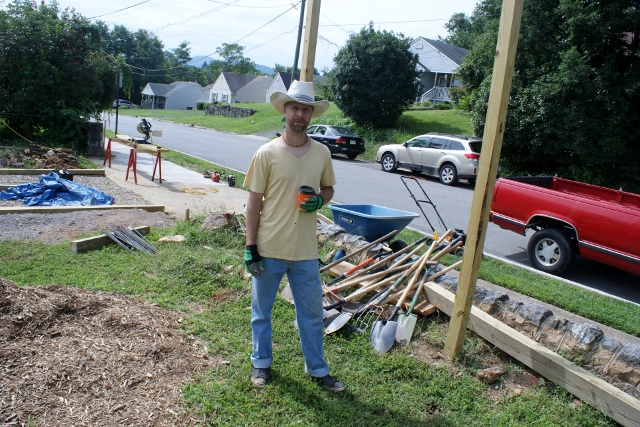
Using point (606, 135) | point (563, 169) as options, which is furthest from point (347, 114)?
point (606, 135)

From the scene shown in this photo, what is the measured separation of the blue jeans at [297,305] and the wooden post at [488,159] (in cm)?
116

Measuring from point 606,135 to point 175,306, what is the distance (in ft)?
52.4

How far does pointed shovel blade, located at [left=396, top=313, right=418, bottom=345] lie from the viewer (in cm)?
448

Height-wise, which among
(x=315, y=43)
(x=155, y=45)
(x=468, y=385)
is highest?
(x=155, y=45)

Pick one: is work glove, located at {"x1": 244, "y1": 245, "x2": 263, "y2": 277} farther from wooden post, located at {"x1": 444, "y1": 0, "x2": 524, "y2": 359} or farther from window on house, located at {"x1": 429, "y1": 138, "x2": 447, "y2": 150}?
window on house, located at {"x1": 429, "y1": 138, "x2": 447, "y2": 150}

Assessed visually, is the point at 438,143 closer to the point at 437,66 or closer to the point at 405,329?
the point at 405,329

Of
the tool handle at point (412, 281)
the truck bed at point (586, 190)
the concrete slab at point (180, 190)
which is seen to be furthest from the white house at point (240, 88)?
the tool handle at point (412, 281)

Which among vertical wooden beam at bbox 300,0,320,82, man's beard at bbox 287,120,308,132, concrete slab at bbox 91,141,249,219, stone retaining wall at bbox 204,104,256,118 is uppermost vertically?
stone retaining wall at bbox 204,104,256,118

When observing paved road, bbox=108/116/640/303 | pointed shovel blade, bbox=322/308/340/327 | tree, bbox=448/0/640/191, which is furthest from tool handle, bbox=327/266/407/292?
tree, bbox=448/0/640/191

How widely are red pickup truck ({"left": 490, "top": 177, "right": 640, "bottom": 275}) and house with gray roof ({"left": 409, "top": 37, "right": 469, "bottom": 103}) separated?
39332mm

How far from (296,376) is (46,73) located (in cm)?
1660

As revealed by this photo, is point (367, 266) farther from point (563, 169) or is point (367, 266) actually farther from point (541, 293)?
point (563, 169)

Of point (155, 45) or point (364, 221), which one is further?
point (155, 45)

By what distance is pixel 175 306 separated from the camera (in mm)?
4836
